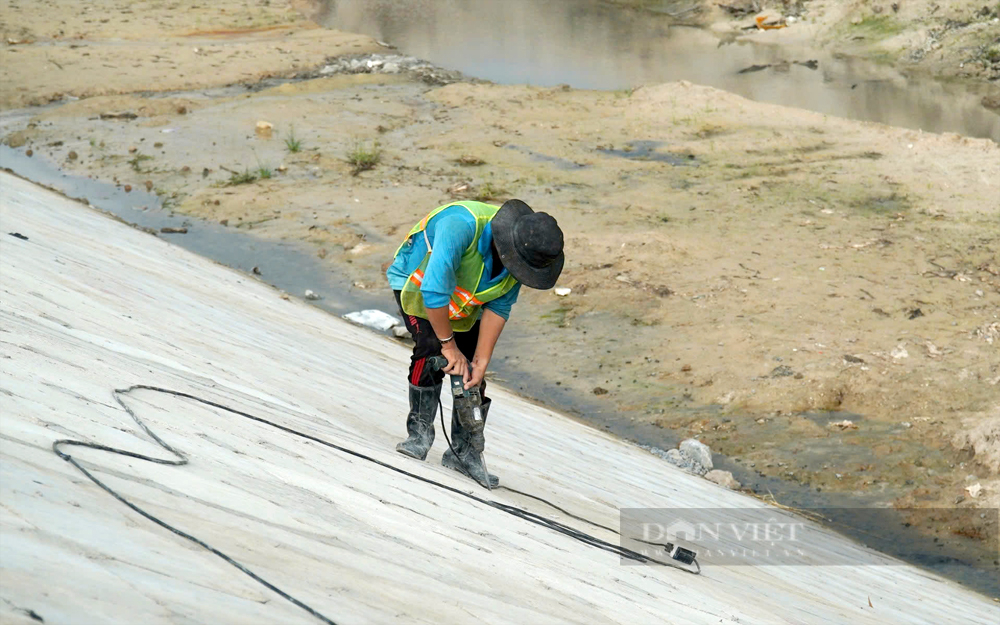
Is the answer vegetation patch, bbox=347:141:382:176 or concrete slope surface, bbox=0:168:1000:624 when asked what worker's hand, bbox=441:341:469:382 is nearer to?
concrete slope surface, bbox=0:168:1000:624

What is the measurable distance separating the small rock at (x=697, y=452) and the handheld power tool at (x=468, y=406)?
283 cm

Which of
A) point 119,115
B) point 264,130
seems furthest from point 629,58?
point 119,115

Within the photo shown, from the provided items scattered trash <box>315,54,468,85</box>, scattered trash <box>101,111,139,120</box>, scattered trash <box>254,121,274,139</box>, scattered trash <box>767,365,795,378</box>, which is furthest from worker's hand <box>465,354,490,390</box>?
scattered trash <box>315,54,468,85</box>

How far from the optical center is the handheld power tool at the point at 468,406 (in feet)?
12.2

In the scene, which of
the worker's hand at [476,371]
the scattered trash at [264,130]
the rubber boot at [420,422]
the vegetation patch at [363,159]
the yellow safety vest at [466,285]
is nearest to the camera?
the yellow safety vest at [466,285]

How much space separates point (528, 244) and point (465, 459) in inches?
42.9

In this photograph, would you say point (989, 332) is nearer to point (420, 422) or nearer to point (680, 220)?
point (680, 220)

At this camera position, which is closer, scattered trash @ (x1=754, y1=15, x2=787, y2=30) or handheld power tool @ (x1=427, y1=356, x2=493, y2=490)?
handheld power tool @ (x1=427, y1=356, x2=493, y2=490)

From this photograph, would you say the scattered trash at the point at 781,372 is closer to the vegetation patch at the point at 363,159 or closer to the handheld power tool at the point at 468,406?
the handheld power tool at the point at 468,406

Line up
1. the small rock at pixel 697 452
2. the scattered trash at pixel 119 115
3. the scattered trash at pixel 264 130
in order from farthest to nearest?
the scattered trash at pixel 119 115
the scattered trash at pixel 264 130
the small rock at pixel 697 452

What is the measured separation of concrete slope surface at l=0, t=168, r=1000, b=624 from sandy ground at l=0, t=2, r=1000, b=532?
1375 mm

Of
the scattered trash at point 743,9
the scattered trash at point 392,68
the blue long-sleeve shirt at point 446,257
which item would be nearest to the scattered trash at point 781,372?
the blue long-sleeve shirt at point 446,257

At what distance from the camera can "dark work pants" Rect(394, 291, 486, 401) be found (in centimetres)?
372

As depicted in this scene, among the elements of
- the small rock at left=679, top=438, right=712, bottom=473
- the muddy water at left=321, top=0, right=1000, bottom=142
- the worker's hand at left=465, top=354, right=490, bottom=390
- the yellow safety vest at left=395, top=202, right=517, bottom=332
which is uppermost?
the muddy water at left=321, top=0, right=1000, bottom=142
